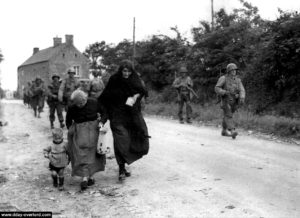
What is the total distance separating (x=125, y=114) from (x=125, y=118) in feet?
0.23

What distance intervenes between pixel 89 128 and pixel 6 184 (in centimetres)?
178

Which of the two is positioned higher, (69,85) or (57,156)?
(69,85)

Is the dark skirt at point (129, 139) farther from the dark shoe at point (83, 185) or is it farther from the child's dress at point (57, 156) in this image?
the child's dress at point (57, 156)

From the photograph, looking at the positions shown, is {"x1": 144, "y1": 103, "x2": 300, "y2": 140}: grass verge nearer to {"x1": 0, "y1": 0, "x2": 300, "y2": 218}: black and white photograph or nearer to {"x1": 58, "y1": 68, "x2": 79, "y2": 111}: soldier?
{"x1": 0, "y1": 0, "x2": 300, "y2": 218}: black and white photograph

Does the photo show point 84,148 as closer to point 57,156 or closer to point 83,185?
point 57,156

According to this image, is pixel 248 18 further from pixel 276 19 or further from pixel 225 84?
pixel 225 84

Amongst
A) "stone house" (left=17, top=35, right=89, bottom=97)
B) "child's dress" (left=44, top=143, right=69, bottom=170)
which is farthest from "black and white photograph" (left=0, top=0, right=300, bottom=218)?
"stone house" (left=17, top=35, right=89, bottom=97)

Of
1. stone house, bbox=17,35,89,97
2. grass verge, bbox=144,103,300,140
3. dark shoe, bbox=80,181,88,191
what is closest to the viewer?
dark shoe, bbox=80,181,88,191

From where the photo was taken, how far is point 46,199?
6230 mm

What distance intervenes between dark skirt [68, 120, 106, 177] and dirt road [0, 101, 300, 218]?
0.32 m

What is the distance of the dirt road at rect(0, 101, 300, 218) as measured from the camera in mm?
5395

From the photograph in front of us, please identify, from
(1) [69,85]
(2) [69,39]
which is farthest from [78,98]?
(2) [69,39]

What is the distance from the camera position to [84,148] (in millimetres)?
6703

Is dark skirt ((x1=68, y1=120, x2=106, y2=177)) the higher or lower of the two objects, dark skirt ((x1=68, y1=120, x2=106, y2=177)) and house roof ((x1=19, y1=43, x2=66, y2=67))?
the lower
